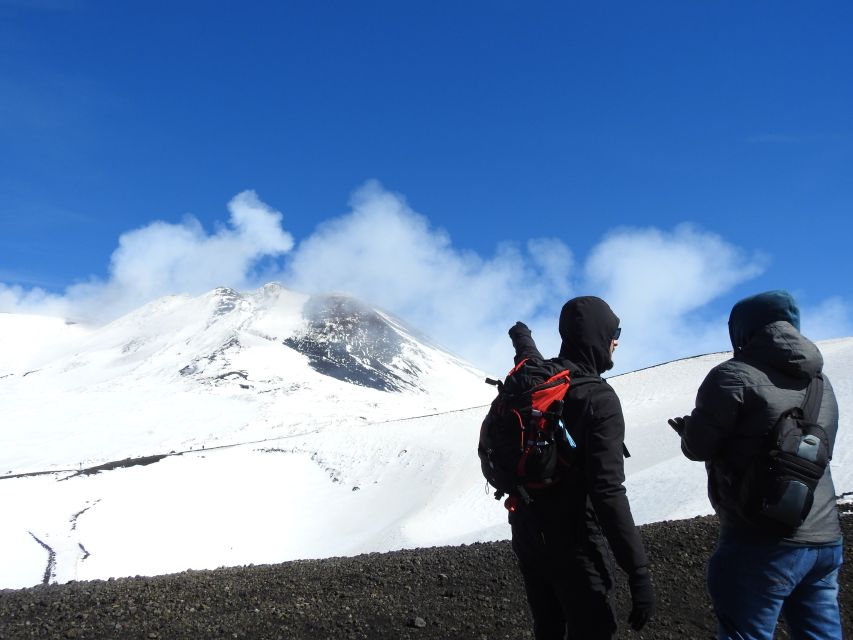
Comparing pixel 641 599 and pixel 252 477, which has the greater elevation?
pixel 252 477

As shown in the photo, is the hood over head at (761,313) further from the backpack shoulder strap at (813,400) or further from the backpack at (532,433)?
the backpack at (532,433)

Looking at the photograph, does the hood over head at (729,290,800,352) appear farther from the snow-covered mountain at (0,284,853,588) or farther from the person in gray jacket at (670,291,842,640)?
the snow-covered mountain at (0,284,853,588)

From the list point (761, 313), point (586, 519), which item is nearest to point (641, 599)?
point (586, 519)

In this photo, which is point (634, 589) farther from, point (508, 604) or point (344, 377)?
point (344, 377)

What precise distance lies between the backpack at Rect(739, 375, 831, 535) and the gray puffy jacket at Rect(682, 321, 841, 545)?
56mm

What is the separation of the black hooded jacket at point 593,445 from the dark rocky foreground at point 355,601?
2.81m

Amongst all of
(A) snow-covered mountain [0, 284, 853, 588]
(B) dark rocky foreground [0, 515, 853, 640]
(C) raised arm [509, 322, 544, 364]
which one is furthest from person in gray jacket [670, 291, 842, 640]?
(A) snow-covered mountain [0, 284, 853, 588]

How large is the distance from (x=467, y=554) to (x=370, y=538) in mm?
13796

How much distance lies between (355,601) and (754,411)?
469 cm

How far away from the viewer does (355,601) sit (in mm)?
6570

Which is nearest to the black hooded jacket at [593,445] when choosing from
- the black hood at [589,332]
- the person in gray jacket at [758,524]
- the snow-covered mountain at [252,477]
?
the black hood at [589,332]

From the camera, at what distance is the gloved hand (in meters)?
4.63

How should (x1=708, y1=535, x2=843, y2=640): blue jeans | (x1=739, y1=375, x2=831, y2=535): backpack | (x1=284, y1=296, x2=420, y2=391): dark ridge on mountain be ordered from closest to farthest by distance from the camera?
(x1=739, y1=375, x2=831, y2=535): backpack, (x1=708, y1=535, x2=843, y2=640): blue jeans, (x1=284, y1=296, x2=420, y2=391): dark ridge on mountain

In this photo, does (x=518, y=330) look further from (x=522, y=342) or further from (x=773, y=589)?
(x=773, y=589)
